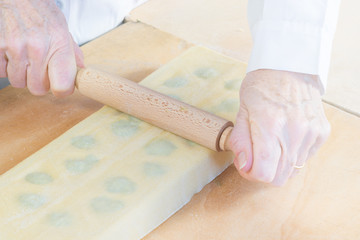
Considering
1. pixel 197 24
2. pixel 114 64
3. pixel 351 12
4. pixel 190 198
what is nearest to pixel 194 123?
pixel 190 198

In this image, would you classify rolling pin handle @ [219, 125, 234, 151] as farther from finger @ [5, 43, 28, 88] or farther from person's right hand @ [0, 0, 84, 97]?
finger @ [5, 43, 28, 88]

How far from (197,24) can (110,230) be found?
2.71 ft

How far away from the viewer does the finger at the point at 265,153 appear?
0.82m

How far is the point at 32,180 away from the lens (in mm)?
843

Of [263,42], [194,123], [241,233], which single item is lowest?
[241,233]

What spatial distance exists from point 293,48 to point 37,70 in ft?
1.81

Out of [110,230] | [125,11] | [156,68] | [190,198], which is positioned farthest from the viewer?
[125,11]

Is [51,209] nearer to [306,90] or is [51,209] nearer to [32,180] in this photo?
[32,180]

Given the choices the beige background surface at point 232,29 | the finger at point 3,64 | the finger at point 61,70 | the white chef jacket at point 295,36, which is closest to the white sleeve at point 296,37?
the white chef jacket at point 295,36

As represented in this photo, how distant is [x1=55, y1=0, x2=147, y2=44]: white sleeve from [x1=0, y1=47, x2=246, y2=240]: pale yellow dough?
0.38 metres

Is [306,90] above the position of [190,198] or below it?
above

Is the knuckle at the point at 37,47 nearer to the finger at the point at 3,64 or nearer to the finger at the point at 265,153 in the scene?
the finger at the point at 3,64

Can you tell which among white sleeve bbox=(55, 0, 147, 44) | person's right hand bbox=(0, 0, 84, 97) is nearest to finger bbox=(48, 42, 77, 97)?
person's right hand bbox=(0, 0, 84, 97)

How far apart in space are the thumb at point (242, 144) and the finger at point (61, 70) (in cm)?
39
